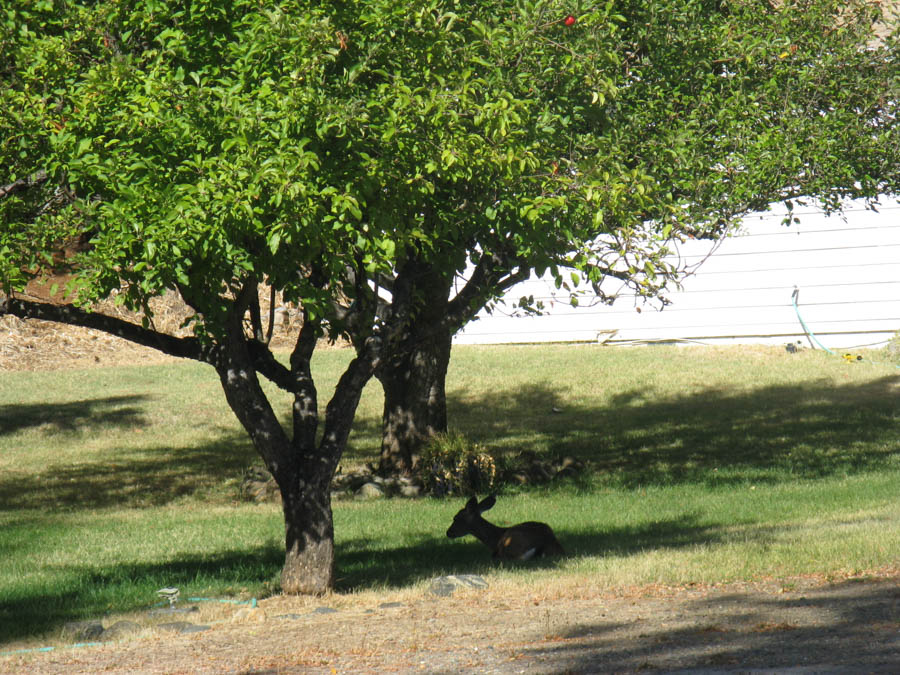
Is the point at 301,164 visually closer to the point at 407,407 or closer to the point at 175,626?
the point at 175,626

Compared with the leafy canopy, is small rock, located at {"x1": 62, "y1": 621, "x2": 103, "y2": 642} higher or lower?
lower

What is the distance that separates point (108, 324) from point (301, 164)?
3.05 metres

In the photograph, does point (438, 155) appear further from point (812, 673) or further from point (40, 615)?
point (40, 615)

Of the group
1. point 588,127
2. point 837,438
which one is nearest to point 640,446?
point 837,438

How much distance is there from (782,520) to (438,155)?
6570 millimetres

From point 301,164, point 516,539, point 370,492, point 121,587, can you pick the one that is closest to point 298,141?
point 301,164

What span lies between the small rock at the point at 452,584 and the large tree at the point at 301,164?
3.02 feet

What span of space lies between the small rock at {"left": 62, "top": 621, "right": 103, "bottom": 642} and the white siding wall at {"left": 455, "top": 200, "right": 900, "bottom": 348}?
15.3m

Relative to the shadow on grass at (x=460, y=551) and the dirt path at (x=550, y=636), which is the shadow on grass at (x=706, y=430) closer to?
the shadow on grass at (x=460, y=551)

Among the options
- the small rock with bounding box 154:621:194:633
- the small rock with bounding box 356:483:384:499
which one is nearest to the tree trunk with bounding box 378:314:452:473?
the small rock with bounding box 356:483:384:499

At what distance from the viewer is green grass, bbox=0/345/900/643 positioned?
32.8ft

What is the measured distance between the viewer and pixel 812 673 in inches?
216

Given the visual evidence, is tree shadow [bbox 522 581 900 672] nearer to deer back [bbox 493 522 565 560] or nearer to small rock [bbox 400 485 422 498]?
deer back [bbox 493 522 565 560]

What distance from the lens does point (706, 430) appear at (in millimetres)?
18812
